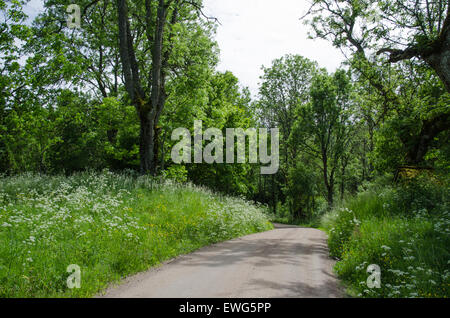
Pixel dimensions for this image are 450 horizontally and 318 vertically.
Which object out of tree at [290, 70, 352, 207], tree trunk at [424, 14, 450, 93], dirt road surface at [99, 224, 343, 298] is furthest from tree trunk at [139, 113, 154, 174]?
tree at [290, 70, 352, 207]

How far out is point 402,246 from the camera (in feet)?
20.1

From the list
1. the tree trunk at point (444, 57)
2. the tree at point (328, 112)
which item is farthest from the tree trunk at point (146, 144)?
the tree at point (328, 112)

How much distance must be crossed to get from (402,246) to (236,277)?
12.0 feet

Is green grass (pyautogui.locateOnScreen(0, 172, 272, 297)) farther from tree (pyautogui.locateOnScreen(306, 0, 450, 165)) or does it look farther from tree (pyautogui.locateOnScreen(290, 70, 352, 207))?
tree (pyautogui.locateOnScreen(290, 70, 352, 207))

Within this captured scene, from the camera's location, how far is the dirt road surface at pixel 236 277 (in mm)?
4945

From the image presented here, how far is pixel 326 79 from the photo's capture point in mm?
29906

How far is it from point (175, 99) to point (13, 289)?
17280 millimetres

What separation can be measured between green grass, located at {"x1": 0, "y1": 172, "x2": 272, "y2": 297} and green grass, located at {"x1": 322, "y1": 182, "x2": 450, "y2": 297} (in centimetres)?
457

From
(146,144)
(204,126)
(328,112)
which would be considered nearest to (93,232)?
(146,144)

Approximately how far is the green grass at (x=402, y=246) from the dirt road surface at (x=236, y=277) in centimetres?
64

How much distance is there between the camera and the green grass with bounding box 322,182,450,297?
15.9 feet

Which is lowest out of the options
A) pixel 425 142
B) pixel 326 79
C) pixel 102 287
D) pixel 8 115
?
A: pixel 102 287
